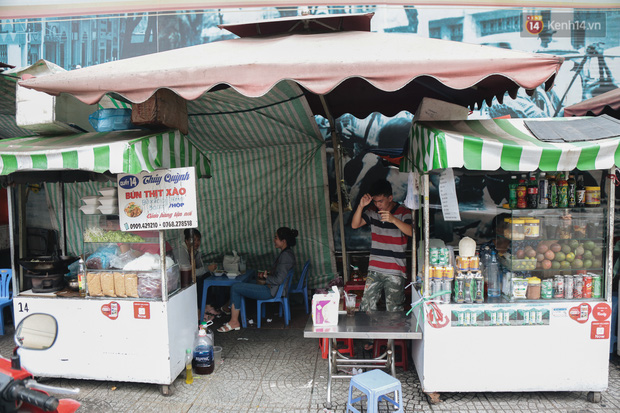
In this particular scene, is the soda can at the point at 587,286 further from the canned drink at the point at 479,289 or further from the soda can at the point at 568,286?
the canned drink at the point at 479,289

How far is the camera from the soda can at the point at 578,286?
3881 millimetres

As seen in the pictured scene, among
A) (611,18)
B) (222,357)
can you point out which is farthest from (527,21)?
(222,357)

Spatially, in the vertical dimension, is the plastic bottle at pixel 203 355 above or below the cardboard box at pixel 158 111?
below

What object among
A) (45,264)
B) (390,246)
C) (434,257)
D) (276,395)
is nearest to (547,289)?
(434,257)

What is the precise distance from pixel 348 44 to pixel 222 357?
3748mm

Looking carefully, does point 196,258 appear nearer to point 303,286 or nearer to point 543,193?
point 303,286

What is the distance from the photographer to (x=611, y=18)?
7090mm

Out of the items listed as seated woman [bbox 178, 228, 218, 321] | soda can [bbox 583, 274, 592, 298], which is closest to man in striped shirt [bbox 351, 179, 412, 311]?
soda can [bbox 583, 274, 592, 298]

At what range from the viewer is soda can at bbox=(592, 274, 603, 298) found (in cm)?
386

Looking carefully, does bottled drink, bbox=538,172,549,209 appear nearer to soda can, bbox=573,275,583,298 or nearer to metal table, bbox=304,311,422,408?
soda can, bbox=573,275,583,298

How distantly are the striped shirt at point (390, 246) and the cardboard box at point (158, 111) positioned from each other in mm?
2478

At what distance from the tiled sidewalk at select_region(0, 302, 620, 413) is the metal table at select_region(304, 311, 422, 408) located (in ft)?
0.74

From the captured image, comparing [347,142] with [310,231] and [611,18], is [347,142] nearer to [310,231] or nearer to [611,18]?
[310,231]

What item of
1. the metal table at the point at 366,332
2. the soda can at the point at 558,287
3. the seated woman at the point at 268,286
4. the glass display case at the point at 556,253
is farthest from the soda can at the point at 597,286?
the seated woman at the point at 268,286
